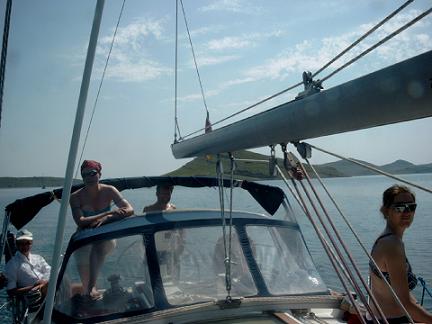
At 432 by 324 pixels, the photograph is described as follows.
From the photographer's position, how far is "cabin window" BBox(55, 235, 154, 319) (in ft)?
13.1

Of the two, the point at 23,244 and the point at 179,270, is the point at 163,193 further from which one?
the point at 23,244

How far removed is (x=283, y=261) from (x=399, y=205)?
1.75 meters

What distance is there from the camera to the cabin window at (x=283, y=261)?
451 cm

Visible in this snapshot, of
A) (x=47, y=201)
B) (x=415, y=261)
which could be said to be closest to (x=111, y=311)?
(x=47, y=201)

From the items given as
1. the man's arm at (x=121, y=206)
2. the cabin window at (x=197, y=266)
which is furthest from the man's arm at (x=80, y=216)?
the cabin window at (x=197, y=266)

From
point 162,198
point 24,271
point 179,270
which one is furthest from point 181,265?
point 24,271

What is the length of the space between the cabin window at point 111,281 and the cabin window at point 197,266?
0.69 ft

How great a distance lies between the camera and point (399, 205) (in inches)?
128

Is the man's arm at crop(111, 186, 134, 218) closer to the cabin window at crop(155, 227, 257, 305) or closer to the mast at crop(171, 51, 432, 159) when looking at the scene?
the cabin window at crop(155, 227, 257, 305)

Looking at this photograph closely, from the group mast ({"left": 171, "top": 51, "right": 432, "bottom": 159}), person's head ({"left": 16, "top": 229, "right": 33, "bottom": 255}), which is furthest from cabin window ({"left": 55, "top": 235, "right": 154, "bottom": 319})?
person's head ({"left": 16, "top": 229, "right": 33, "bottom": 255})

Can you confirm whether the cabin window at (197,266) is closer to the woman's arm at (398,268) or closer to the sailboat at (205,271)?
the sailboat at (205,271)

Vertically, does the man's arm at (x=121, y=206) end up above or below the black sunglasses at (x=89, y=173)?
below

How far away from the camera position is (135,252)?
13.9 ft

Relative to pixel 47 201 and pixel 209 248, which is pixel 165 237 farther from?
pixel 47 201
